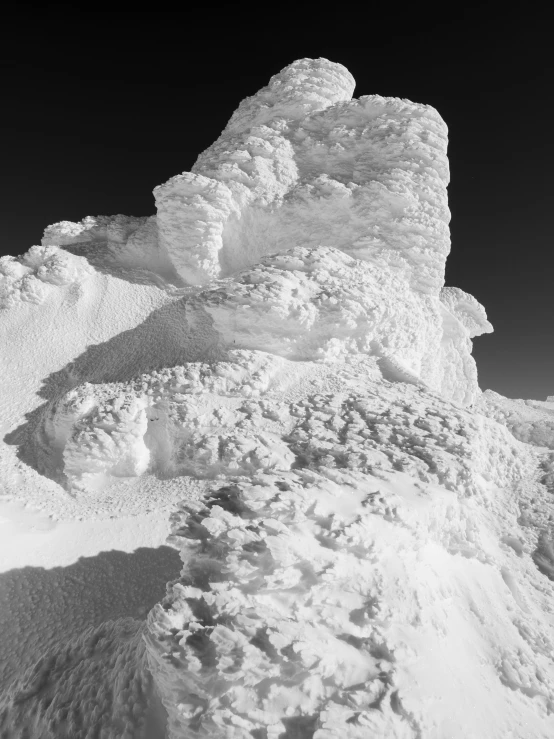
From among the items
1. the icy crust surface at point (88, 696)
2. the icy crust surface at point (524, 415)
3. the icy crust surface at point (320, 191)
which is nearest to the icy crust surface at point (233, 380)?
the icy crust surface at point (320, 191)

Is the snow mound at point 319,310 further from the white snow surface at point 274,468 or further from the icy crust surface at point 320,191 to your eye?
the icy crust surface at point 320,191

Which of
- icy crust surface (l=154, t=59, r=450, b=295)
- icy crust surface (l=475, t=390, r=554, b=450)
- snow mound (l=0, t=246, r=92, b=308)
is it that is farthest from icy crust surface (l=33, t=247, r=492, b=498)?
snow mound (l=0, t=246, r=92, b=308)

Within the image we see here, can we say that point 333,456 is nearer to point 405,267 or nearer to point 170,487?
point 170,487

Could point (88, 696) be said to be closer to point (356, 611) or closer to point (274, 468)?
point (356, 611)

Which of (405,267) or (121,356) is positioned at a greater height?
(405,267)

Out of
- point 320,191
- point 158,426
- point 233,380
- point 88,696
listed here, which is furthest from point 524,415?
point 88,696

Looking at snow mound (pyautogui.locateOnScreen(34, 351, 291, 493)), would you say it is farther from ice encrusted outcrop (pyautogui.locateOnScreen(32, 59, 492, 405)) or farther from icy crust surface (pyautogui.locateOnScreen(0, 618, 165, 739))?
icy crust surface (pyautogui.locateOnScreen(0, 618, 165, 739))

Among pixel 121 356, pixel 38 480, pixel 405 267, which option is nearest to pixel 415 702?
pixel 38 480
